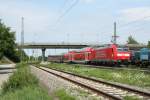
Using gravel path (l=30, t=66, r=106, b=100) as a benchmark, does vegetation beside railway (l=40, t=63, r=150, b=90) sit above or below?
above

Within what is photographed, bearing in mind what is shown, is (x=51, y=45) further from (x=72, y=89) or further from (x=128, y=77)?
(x=72, y=89)

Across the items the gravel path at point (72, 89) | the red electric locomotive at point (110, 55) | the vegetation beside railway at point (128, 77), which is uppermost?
the red electric locomotive at point (110, 55)

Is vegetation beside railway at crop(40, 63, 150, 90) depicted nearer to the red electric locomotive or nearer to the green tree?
the red electric locomotive

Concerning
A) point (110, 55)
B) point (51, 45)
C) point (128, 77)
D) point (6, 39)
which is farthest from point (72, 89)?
point (51, 45)

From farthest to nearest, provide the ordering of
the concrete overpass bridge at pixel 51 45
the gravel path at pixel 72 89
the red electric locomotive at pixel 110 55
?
the concrete overpass bridge at pixel 51 45, the red electric locomotive at pixel 110 55, the gravel path at pixel 72 89

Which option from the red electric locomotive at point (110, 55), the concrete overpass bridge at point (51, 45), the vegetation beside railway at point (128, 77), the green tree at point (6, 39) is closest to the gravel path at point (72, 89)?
the vegetation beside railway at point (128, 77)

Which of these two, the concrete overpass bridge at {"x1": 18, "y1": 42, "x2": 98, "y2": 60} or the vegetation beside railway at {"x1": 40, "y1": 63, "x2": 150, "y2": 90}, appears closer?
the vegetation beside railway at {"x1": 40, "y1": 63, "x2": 150, "y2": 90}

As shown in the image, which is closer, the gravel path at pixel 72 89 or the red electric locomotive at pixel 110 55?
the gravel path at pixel 72 89

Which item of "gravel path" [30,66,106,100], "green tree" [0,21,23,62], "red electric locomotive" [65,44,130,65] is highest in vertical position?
"green tree" [0,21,23,62]

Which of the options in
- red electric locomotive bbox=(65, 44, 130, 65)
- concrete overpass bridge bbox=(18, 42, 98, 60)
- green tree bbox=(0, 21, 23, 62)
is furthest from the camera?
concrete overpass bridge bbox=(18, 42, 98, 60)

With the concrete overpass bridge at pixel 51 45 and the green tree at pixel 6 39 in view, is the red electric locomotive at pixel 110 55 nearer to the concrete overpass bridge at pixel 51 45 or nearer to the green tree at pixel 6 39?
the green tree at pixel 6 39

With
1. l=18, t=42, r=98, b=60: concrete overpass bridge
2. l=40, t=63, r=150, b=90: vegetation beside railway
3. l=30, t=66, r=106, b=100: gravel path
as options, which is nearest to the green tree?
l=40, t=63, r=150, b=90: vegetation beside railway

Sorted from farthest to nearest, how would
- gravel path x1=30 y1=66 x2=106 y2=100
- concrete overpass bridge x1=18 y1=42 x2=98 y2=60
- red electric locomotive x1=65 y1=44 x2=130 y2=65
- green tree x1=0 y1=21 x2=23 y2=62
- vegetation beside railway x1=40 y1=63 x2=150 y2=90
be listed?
concrete overpass bridge x1=18 y1=42 x2=98 y2=60, green tree x1=0 y1=21 x2=23 y2=62, red electric locomotive x1=65 y1=44 x2=130 y2=65, vegetation beside railway x1=40 y1=63 x2=150 y2=90, gravel path x1=30 y1=66 x2=106 y2=100

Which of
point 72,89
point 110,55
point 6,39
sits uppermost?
point 6,39
